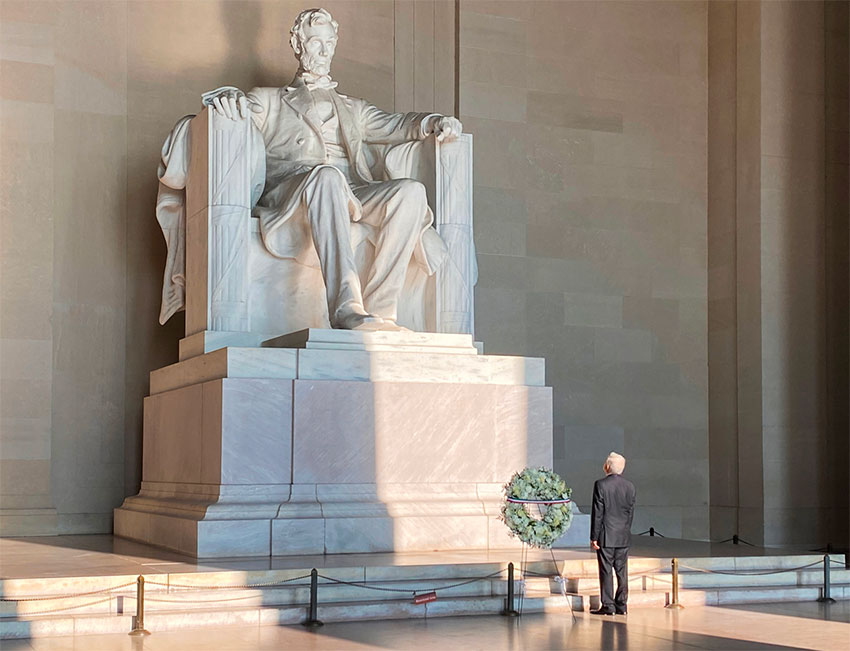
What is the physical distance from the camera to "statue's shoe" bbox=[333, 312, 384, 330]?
8219 millimetres

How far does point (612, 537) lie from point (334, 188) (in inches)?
132

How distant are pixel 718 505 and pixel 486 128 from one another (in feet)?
14.4

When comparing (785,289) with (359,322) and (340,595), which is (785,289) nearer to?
(359,322)

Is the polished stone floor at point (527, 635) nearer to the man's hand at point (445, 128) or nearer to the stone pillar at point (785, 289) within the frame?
the man's hand at point (445, 128)

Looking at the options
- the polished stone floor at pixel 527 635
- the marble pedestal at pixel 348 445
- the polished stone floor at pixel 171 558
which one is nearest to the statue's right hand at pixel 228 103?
the marble pedestal at pixel 348 445

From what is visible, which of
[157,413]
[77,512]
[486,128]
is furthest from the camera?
[486,128]

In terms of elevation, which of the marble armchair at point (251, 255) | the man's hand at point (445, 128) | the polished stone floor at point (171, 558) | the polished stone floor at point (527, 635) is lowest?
the polished stone floor at point (527, 635)

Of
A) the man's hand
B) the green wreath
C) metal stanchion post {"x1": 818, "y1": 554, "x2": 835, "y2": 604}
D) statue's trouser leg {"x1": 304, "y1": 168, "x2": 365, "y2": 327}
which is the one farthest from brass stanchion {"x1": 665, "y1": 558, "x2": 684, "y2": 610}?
the man's hand

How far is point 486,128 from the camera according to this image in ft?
38.6

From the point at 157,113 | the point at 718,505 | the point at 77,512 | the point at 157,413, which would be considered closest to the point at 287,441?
the point at 157,413

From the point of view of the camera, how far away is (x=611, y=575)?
21.2 ft

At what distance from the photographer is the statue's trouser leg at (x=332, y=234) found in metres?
8.43

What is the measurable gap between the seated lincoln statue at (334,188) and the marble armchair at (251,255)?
0.15 meters

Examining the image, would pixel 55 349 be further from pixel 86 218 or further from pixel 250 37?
pixel 250 37
